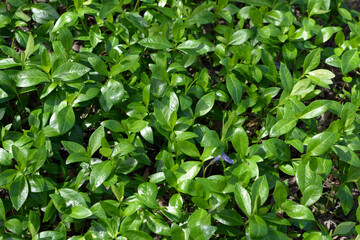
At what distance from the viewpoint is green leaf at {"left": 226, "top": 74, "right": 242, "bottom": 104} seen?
2184 millimetres

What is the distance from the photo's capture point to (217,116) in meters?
2.34

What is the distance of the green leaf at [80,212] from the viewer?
177 cm

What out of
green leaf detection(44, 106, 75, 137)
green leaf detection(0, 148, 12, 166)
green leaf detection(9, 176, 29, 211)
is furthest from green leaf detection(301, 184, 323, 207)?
green leaf detection(0, 148, 12, 166)

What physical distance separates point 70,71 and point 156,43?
48 centimetres

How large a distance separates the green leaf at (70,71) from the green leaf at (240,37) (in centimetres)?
87

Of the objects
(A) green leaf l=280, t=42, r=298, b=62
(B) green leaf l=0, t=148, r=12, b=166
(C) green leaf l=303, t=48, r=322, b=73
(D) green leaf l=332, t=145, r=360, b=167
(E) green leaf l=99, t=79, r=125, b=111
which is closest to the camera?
(B) green leaf l=0, t=148, r=12, b=166

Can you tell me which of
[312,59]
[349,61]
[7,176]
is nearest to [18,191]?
[7,176]

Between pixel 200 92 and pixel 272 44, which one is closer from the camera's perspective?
pixel 200 92

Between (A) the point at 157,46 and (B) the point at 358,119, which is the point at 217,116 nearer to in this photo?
(A) the point at 157,46

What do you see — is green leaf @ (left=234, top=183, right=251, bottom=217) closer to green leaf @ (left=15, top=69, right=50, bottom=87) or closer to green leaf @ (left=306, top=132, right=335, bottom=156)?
green leaf @ (left=306, top=132, right=335, bottom=156)

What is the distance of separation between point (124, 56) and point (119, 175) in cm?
66

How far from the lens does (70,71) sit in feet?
6.80

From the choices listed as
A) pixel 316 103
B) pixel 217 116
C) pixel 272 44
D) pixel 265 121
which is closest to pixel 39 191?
pixel 217 116

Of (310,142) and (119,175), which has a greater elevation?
(310,142)
